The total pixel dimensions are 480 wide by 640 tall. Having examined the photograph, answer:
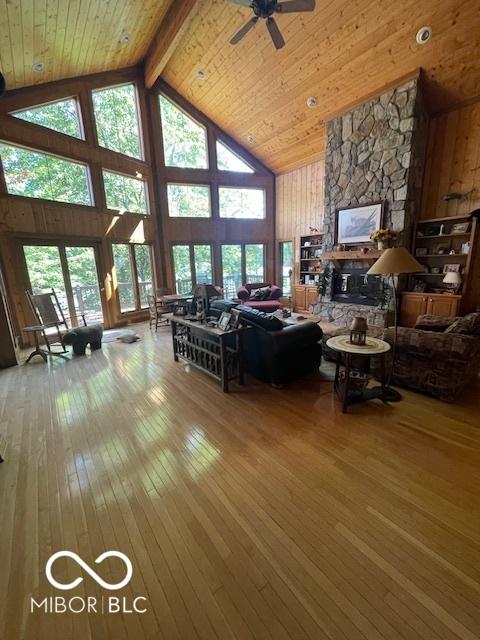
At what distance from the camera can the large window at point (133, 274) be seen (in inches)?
267

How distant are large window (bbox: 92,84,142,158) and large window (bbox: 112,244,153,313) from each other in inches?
91.0

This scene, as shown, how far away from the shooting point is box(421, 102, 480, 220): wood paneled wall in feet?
15.6

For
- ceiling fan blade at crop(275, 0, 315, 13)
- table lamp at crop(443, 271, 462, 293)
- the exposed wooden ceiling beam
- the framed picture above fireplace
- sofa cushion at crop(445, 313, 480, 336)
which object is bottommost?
sofa cushion at crop(445, 313, 480, 336)

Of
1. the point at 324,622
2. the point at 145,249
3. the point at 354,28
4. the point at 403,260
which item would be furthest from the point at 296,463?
the point at 145,249

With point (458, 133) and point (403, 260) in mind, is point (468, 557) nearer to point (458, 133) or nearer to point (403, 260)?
point (403, 260)

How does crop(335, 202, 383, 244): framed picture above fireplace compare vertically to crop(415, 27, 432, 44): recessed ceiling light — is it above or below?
below

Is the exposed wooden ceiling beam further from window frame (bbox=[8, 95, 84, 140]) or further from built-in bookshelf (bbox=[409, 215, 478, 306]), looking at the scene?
built-in bookshelf (bbox=[409, 215, 478, 306])

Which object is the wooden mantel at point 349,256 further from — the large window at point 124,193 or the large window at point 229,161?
the large window at point 124,193

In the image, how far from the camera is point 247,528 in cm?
159

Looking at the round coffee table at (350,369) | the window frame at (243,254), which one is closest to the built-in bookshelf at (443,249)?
the round coffee table at (350,369)

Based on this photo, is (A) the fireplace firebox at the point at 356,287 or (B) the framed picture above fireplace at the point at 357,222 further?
(A) the fireplace firebox at the point at 356,287

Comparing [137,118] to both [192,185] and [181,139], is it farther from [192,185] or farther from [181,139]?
[192,185]

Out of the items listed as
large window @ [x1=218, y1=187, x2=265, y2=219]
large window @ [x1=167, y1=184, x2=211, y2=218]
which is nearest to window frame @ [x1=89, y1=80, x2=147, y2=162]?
large window @ [x1=167, y1=184, x2=211, y2=218]

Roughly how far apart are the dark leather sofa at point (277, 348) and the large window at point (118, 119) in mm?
5686
